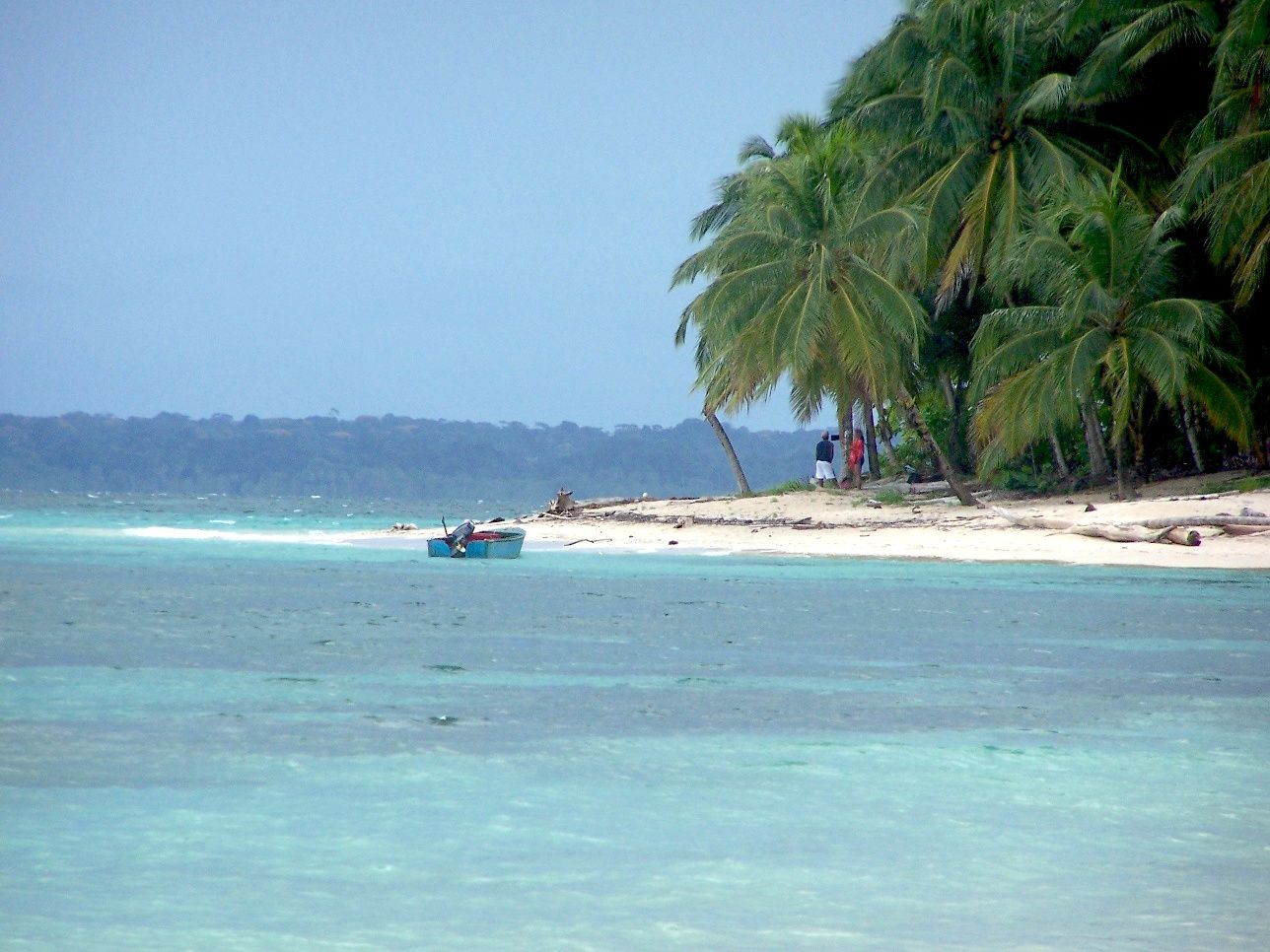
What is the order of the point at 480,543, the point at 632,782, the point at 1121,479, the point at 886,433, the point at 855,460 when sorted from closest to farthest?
the point at 632,782, the point at 480,543, the point at 1121,479, the point at 855,460, the point at 886,433

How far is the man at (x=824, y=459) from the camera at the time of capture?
1284 inches

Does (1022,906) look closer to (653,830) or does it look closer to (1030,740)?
(653,830)

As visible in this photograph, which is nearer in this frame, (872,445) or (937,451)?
(937,451)

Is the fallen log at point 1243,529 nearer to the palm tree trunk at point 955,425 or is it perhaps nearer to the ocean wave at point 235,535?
the palm tree trunk at point 955,425

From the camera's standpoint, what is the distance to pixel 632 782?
19.0 feet

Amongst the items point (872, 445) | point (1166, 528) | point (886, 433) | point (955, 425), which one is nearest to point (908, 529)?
point (1166, 528)

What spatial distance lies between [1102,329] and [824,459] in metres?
11.9

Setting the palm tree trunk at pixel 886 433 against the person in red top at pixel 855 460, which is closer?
the person in red top at pixel 855 460

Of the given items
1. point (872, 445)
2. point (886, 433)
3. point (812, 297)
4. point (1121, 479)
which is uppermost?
point (812, 297)

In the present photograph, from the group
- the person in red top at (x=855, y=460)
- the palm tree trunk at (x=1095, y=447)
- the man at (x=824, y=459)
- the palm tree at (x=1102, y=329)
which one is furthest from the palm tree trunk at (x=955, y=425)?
the palm tree at (x=1102, y=329)

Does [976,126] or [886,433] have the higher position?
[976,126]

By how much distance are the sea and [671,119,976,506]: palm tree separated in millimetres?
12250

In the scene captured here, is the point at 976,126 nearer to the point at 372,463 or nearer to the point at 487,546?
the point at 487,546

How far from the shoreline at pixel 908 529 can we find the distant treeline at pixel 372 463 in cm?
8010
